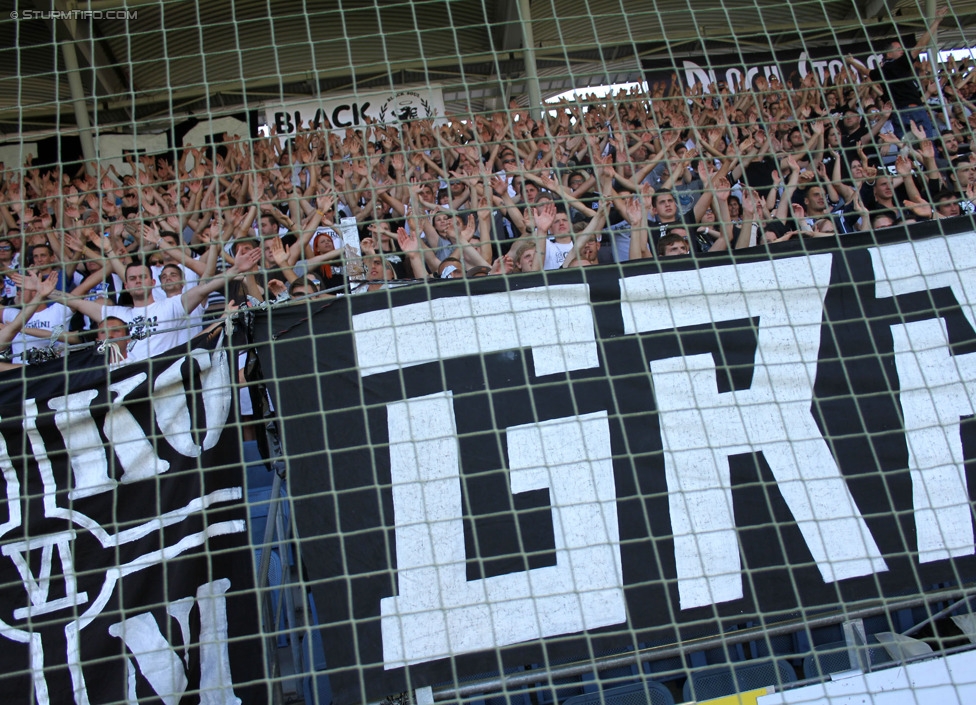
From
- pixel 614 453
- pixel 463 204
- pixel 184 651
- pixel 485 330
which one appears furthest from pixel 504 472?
pixel 463 204

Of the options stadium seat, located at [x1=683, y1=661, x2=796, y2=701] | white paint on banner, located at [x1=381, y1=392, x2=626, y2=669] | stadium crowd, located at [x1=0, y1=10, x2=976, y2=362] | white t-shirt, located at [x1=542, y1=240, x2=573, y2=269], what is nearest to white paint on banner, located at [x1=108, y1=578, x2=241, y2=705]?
white paint on banner, located at [x1=381, y1=392, x2=626, y2=669]

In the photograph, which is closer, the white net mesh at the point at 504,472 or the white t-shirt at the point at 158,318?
the white net mesh at the point at 504,472

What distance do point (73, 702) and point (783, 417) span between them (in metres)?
2.92

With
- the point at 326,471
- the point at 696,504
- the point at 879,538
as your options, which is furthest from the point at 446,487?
the point at 879,538

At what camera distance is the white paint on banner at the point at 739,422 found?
3.13 meters

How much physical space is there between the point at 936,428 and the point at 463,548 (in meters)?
2.01

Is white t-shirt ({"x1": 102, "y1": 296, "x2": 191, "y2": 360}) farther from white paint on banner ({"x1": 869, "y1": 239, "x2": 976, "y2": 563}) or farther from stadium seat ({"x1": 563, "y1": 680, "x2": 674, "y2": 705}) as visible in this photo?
white paint on banner ({"x1": 869, "y1": 239, "x2": 976, "y2": 563})

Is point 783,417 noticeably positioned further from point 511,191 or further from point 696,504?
point 511,191

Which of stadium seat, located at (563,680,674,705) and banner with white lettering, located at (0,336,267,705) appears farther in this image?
stadium seat, located at (563,680,674,705)

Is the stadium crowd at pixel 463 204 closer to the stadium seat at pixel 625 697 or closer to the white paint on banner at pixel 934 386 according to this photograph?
the white paint on banner at pixel 934 386

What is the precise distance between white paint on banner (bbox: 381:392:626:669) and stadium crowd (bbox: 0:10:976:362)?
70 centimetres

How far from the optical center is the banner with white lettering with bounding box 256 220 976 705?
3010 millimetres

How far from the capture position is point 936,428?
333 cm

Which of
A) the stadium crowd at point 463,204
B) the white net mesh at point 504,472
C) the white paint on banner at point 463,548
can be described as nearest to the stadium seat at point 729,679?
the white net mesh at point 504,472
